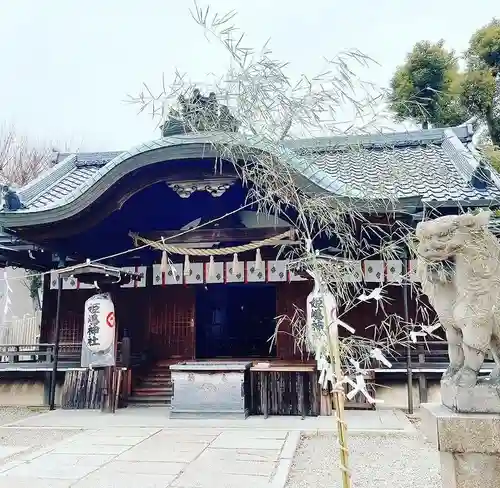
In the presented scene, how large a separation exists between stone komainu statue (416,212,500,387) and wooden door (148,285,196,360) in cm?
772

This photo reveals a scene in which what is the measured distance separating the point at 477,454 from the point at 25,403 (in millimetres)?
9608

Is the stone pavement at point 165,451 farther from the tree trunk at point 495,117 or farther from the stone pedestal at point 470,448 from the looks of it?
the tree trunk at point 495,117

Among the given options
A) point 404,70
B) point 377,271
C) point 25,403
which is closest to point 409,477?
point 377,271

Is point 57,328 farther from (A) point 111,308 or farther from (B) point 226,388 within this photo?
(B) point 226,388

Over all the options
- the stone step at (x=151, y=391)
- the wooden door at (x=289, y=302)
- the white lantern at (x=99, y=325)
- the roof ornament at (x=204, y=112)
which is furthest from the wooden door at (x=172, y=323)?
the roof ornament at (x=204, y=112)

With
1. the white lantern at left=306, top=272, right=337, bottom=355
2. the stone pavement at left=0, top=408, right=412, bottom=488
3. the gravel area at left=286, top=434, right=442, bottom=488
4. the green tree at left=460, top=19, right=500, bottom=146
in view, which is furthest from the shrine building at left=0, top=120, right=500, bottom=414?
the green tree at left=460, top=19, right=500, bottom=146

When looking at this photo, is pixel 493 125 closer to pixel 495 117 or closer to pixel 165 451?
pixel 495 117

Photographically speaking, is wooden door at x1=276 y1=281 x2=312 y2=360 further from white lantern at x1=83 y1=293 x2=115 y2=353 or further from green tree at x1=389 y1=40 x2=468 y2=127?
green tree at x1=389 y1=40 x2=468 y2=127

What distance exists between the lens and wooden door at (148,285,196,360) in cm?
1071

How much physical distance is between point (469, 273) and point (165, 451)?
4434mm

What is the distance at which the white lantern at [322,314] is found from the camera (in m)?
2.72

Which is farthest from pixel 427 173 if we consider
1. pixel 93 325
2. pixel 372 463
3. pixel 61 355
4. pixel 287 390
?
pixel 61 355

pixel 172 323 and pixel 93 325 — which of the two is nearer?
pixel 93 325

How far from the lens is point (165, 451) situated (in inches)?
241
